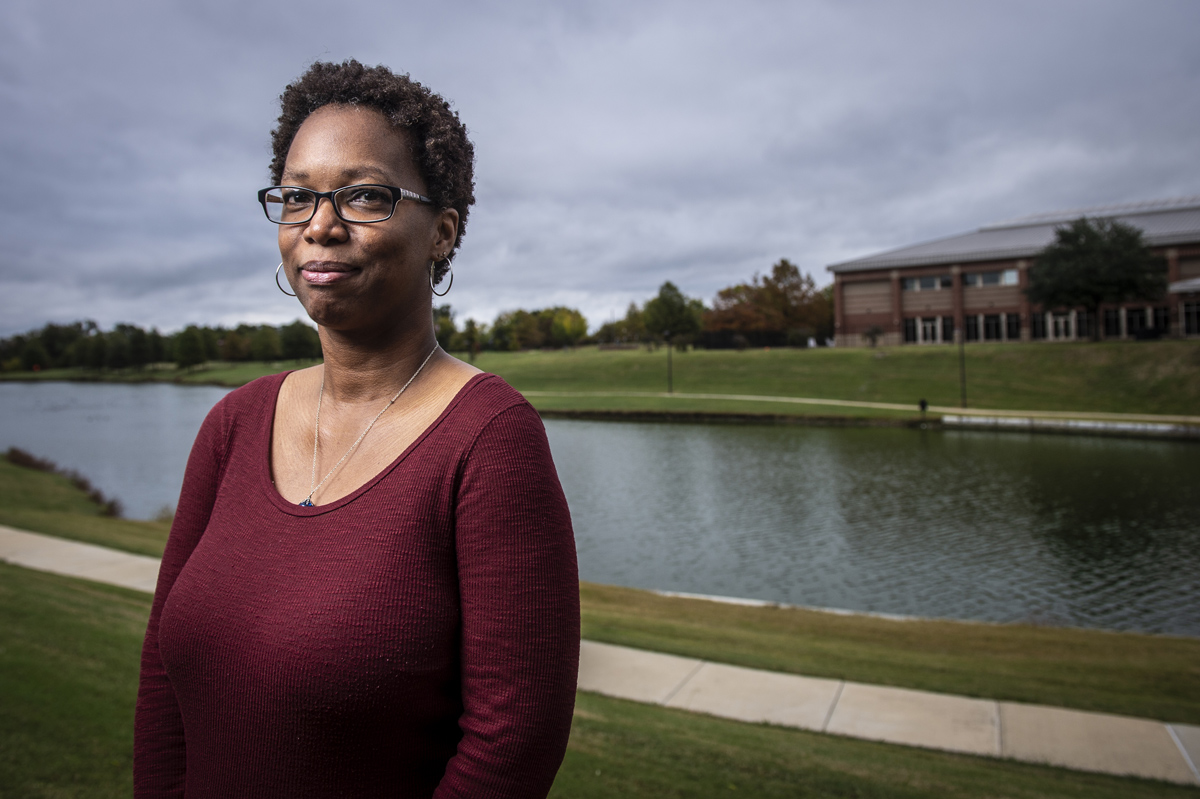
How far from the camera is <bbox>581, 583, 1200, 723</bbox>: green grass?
776 centimetres

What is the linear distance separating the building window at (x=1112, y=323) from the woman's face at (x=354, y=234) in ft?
232

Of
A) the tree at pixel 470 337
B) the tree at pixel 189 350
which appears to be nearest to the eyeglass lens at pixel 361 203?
the tree at pixel 470 337

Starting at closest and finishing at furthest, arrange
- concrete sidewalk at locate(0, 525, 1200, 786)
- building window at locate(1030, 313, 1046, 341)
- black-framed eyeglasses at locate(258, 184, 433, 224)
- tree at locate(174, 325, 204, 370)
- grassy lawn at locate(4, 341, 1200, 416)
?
black-framed eyeglasses at locate(258, 184, 433, 224), concrete sidewalk at locate(0, 525, 1200, 786), grassy lawn at locate(4, 341, 1200, 416), building window at locate(1030, 313, 1046, 341), tree at locate(174, 325, 204, 370)

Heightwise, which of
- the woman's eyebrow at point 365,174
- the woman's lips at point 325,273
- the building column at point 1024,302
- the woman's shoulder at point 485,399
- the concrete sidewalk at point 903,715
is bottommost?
the concrete sidewalk at point 903,715

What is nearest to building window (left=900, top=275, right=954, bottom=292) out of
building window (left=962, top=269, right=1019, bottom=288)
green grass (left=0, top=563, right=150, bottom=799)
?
building window (left=962, top=269, right=1019, bottom=288)

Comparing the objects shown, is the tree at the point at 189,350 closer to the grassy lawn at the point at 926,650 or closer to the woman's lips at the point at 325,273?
the grassy lawn at the point at 926,650

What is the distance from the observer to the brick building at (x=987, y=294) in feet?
191

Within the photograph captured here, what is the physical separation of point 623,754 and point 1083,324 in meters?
68.2

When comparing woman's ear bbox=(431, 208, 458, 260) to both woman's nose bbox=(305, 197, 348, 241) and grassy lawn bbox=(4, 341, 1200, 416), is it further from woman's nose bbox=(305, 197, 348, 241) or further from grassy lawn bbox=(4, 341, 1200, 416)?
grassy lawn bbox=(4, 341, 1200, 416)

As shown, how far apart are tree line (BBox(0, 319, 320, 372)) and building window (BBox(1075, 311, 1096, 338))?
215 feet

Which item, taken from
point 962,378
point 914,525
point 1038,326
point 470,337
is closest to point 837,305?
point 1038,326

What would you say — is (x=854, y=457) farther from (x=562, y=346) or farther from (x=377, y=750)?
(x=562, y=346)

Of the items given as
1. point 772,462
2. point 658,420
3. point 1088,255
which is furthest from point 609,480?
point 1088,255

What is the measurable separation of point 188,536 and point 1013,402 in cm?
4972
